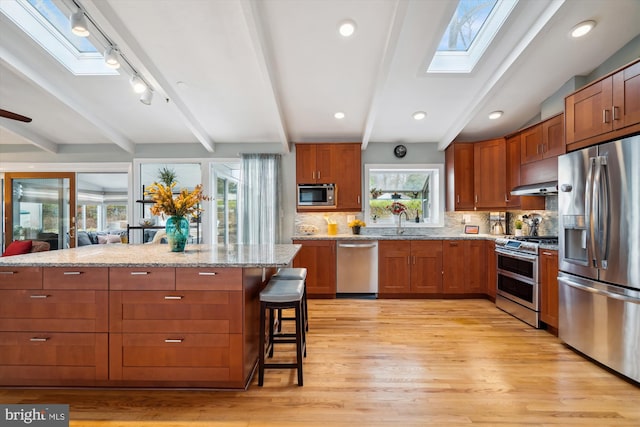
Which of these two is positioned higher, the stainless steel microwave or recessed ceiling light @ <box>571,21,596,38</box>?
recessed ceiling light @ <box>571,21,596,38</box>

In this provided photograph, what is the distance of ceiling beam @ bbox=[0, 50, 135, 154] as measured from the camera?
9.29ft

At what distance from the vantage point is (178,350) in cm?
190

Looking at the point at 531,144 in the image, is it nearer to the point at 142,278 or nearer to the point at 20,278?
the point at 142,278

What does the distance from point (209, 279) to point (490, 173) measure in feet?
13.5

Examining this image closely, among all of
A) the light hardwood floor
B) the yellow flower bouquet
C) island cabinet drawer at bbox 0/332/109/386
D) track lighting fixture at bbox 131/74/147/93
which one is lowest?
the light hardwood floor

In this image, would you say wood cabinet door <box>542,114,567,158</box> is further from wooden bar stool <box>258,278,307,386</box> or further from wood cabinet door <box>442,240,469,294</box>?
wooden bar stool <box>258,278,307,386</box>

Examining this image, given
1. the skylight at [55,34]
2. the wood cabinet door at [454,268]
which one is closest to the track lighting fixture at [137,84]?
the skylight at [55,34]

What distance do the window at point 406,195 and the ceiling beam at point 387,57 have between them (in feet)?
3.71

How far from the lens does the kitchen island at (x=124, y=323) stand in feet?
6.23

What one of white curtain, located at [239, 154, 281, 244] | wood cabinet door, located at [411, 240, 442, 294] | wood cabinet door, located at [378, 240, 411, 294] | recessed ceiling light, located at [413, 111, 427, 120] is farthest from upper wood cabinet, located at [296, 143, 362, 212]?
wood cabinet door, located at [411, 240, 442, 294]

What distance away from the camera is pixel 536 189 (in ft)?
11.2

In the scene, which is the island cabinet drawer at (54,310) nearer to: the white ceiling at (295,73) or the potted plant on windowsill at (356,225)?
the white ceiling at (295,73)

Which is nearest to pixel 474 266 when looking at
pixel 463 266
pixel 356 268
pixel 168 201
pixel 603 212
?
pixel 463 266

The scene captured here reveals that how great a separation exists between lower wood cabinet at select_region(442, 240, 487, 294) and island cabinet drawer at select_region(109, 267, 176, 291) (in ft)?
11.8
